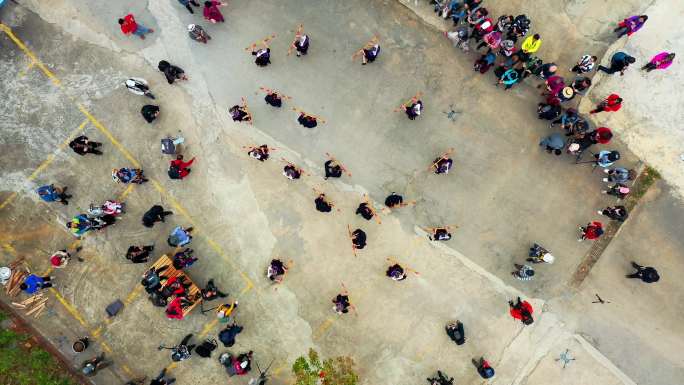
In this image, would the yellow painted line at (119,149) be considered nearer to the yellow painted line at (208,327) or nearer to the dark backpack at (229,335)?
the dark backpack at (229,335)

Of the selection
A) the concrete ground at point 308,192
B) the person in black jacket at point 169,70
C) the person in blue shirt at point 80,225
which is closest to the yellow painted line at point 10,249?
the concrete ground at point 308,192

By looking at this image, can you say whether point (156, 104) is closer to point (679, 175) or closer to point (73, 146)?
point (73, 146)

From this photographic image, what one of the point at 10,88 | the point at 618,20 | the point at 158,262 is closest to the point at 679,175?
the point at 618,20

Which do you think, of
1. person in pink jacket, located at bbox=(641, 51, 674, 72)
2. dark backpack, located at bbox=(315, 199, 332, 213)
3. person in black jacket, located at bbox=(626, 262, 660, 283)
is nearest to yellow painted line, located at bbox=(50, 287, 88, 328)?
dark backpack, located at bbox=(315, 199, 332, 213)

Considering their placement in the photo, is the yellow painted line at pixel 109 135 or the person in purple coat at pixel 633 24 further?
the yellow painted line at pixel 109 135

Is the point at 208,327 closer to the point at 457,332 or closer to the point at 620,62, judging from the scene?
the point at 457,332

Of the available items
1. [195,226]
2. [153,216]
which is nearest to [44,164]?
[153,216]

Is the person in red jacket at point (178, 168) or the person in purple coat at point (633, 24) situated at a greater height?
the person in purple coat at point (633, 24)
